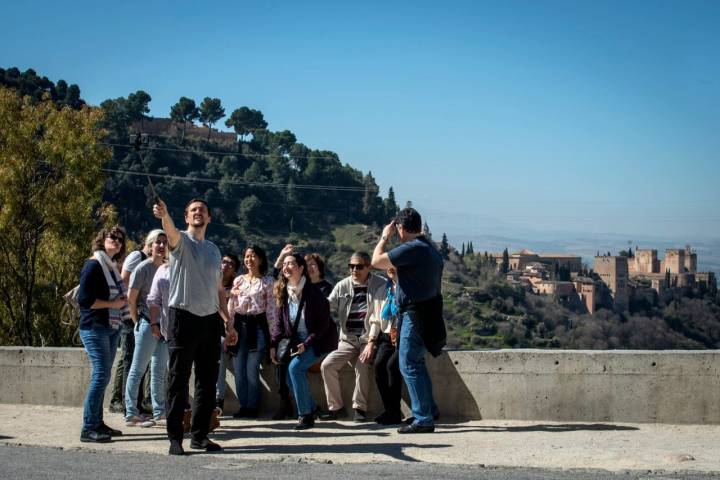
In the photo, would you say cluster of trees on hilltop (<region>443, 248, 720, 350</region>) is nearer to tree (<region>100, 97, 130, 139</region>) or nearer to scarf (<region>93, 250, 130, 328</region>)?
tree (<region>100, 97, 130, 139</region>)

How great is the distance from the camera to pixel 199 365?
7.00 meters

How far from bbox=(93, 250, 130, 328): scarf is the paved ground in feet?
3.40

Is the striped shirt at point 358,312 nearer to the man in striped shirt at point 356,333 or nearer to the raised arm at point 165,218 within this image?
the man in striped shirt at point 356,333

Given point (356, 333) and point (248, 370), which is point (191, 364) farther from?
point (356, 333)

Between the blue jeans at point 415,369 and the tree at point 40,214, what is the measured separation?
41.9 feet

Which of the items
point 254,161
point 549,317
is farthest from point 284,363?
point 254,161

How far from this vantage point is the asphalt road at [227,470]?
5.94 m

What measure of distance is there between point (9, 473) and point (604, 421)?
498 cm

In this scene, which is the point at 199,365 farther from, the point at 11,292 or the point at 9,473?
the point at 11,292

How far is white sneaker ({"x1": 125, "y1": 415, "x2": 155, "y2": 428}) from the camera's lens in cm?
813

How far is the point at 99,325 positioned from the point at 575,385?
426 cm

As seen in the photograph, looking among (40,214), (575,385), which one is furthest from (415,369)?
(40,214)

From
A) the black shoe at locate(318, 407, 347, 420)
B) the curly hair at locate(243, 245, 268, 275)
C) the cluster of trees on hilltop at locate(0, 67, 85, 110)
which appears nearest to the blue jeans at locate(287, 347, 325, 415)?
the black shoe at locate(318, 407, 347, 420)

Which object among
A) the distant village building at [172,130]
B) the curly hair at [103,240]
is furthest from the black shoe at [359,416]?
the distant village building at [172,130]
